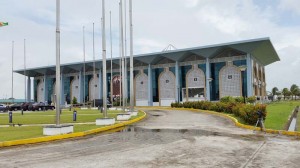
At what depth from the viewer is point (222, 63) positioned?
52.7 m

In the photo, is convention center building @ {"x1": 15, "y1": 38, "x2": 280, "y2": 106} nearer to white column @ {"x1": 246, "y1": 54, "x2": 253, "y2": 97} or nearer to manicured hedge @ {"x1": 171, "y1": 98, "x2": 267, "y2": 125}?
white column @ {"x1": 246, "y1": 54, "x2": 253, "y2": 97}

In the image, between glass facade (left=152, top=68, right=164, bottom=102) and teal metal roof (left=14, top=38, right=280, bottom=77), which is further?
glass facade (left=152, top=68, right=164, bottom=102)

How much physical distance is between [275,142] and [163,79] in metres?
49.6

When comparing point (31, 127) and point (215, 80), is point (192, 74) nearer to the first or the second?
point (215, 80)

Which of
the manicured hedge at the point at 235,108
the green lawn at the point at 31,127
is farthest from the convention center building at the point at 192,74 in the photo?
the green lawn at the point at 31,127

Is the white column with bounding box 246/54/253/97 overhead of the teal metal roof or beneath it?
beneath

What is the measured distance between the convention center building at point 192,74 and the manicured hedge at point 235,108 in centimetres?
987

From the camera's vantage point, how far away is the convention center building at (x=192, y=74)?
1980 inches

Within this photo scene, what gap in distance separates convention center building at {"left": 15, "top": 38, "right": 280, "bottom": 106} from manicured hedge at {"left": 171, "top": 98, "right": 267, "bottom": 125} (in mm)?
9873

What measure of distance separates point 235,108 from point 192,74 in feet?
108

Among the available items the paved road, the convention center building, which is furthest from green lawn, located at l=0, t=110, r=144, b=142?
the convention center building

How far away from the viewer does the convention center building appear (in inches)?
1980

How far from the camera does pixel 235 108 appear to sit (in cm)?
2409

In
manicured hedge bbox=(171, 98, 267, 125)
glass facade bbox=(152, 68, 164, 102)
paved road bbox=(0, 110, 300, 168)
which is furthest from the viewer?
glass facade bbox=(152, 68, 164, 102)
